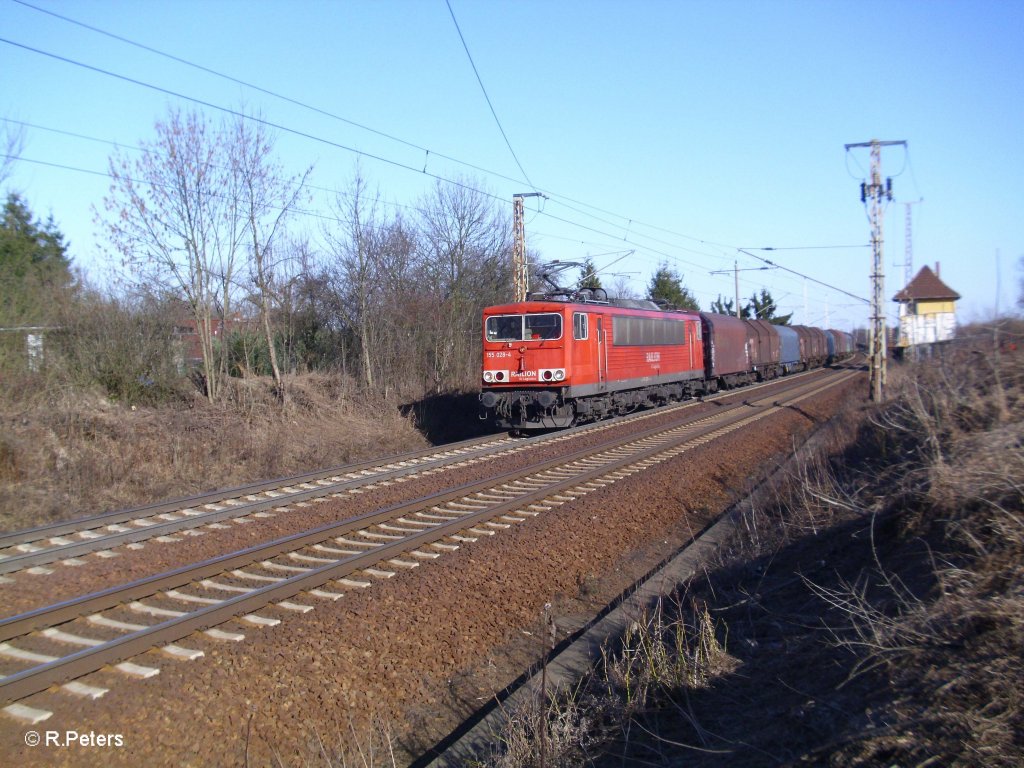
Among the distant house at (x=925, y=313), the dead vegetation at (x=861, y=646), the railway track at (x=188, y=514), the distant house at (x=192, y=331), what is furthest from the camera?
the distant house at (x=192, y=331)

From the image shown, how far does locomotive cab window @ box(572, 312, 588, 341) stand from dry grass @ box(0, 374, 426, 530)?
15.8ft

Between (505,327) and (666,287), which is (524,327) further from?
(666,287)

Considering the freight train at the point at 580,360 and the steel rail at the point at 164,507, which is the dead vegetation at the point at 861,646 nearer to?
the steel rail at the point at 164,507

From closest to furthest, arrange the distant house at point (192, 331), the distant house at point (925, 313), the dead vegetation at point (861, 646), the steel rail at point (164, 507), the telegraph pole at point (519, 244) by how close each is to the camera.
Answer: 1. the dead vegetation at point (861, 646)
2. the steel rail at point (164, 507)
3. the distant house at point (925, 313)
4. the distant house at point (192, 331)
5. the telegraph pole at point (519, 244)

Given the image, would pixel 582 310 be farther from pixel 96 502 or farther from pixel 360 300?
pixel 96 502

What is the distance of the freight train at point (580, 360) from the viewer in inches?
686

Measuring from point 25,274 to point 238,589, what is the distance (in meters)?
14.6

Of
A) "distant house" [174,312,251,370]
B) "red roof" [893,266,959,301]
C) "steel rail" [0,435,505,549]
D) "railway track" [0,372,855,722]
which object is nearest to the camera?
"railway track" [0,372,855,722]

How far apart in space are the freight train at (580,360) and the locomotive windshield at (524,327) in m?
0.02

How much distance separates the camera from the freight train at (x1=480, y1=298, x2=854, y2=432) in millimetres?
17422

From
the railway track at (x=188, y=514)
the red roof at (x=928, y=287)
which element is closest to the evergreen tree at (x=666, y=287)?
the red roof at (x=928, y=287)

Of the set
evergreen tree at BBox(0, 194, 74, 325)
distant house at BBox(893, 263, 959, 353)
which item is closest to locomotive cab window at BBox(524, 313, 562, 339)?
distant house at BBox(893, 263, 959, 353)

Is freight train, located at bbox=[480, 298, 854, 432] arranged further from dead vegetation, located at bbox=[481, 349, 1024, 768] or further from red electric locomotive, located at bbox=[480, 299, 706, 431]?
dead vegetation, located at bbox=[481, 349, 1024, 768]

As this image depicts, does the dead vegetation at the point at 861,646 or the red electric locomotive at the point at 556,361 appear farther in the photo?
the red electric locomotive at the point at 556,361
